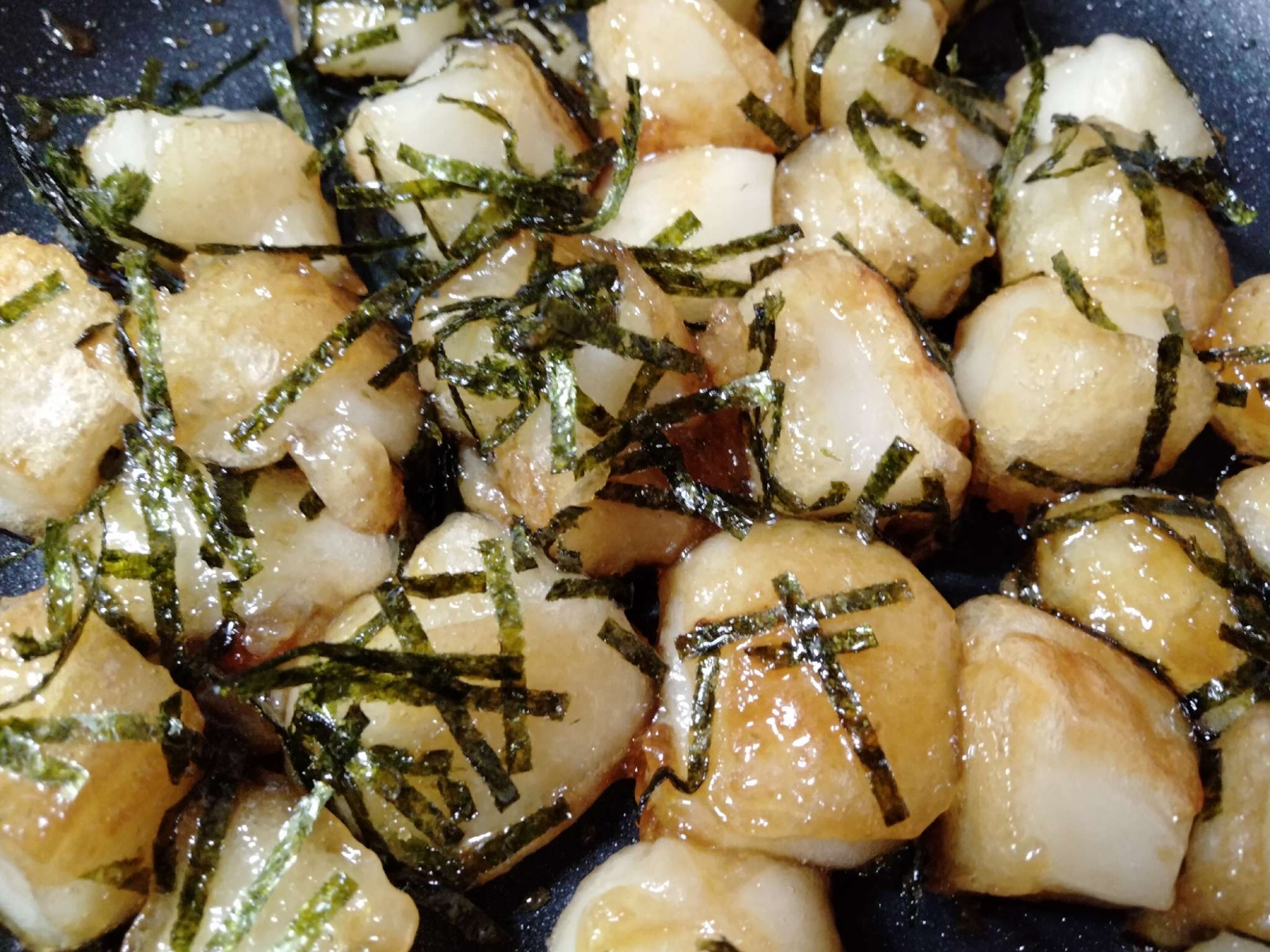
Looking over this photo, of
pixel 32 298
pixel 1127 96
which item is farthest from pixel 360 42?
pixel 1127 96

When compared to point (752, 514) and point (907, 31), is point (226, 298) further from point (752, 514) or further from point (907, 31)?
point (907, 31)

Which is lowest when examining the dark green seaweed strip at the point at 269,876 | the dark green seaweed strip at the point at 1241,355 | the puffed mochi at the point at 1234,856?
the puffed mochi at the point at 1234,856

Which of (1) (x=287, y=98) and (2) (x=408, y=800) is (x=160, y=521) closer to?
(2) (x=408, y=800)

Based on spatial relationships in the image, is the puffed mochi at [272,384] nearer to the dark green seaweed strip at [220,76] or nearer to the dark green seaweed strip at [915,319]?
the dark green seaweed strip at [220,76]

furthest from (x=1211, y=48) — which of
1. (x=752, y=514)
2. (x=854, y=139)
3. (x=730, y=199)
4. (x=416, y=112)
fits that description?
(x=416, y=112)

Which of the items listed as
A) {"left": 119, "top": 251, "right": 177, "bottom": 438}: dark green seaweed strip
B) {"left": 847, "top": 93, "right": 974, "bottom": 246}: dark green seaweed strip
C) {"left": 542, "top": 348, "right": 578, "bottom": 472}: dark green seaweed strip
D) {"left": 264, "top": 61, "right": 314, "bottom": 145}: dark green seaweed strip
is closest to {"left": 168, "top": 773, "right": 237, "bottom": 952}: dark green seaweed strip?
{"left": 119, "top": 251, "right": 177, "bottom": 438}: dark green seaweed strip

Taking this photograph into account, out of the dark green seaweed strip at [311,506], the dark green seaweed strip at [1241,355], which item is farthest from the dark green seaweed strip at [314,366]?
the dark green seaweed strip at [1241,355]
